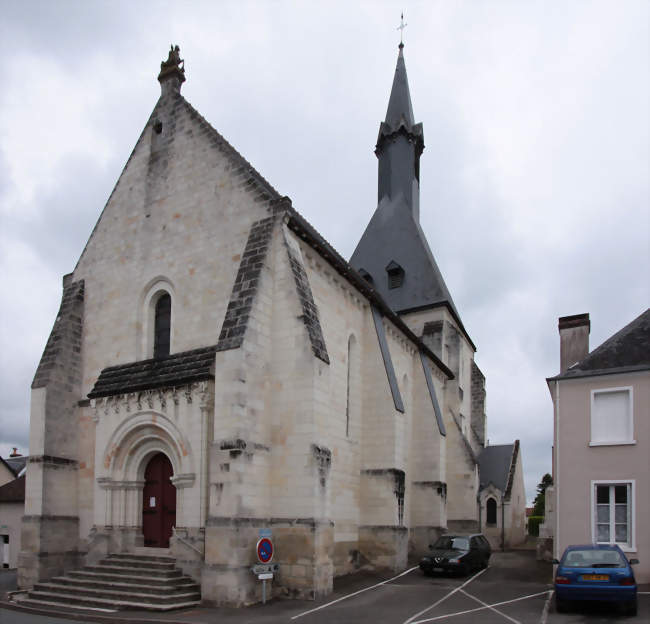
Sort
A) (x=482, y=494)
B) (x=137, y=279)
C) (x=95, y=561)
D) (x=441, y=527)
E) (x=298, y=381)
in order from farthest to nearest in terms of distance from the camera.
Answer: (x=482, y=494)
(x=441, y=527)
(x=137, y=279)
(x=95, y=561)
(x=298, y=381)

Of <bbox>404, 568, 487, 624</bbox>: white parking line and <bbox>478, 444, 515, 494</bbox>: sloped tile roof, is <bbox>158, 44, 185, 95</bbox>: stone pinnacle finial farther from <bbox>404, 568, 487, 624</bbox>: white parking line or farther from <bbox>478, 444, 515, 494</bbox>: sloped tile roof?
<bbox>478, 444, 515, 494</bbox>: sloped tile roof

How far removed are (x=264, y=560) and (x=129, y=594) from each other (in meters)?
2.79

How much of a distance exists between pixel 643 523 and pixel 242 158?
1271cm

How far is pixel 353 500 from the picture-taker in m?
17.5

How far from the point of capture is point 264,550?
12125 millimetres

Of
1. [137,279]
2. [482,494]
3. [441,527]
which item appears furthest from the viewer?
[482,494]

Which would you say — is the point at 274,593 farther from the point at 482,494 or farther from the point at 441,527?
the point at 482,494

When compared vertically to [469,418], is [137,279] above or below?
above

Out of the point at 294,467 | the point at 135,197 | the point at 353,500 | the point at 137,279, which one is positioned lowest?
the point at 353,500

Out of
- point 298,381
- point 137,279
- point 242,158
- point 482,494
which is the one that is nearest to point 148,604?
point 298,381

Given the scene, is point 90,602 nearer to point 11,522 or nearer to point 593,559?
point 593,559

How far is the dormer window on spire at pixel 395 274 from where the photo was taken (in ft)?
106

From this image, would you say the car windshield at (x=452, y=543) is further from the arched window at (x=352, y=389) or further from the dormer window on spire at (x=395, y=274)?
the dormer window on spire at (x=395, y=274)

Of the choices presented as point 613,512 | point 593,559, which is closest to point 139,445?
point 593,559
